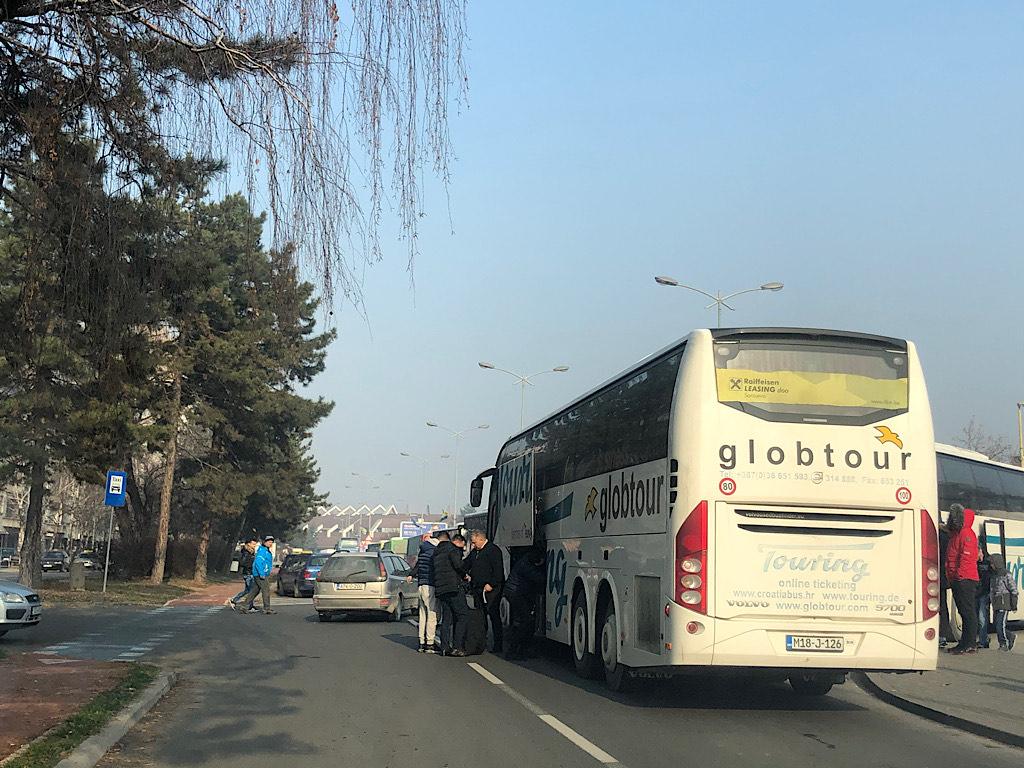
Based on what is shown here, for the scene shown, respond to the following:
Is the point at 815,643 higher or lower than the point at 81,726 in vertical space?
higher

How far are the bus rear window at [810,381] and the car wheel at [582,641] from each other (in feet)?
14.7

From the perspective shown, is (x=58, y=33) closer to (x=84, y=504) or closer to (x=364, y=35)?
(x=364, y=35)

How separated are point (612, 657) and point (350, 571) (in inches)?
570

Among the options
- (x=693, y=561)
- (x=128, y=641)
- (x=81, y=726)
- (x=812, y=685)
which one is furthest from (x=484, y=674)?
(x=128, y=641)

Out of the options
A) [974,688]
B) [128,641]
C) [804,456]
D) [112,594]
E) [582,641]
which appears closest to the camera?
[804,456]

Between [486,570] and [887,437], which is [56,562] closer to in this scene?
[486,570]

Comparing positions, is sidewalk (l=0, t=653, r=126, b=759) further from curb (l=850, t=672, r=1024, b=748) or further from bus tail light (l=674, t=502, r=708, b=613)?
curb (l=850, t=672, r=1024, b=748)

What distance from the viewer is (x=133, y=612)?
94.1 ft

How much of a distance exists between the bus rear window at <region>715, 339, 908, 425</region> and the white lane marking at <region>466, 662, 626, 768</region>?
357 centimetres

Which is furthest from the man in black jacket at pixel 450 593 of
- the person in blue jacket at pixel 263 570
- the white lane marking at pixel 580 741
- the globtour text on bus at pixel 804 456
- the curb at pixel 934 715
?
the person in blue jacket at pixel 263 570

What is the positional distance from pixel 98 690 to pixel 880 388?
29.0 feet

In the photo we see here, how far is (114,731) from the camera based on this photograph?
946 centimetres

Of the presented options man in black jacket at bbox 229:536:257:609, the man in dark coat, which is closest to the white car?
the man in dark coat

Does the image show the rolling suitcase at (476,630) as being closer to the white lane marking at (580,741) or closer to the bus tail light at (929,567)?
the white lane marking at (580,741)
